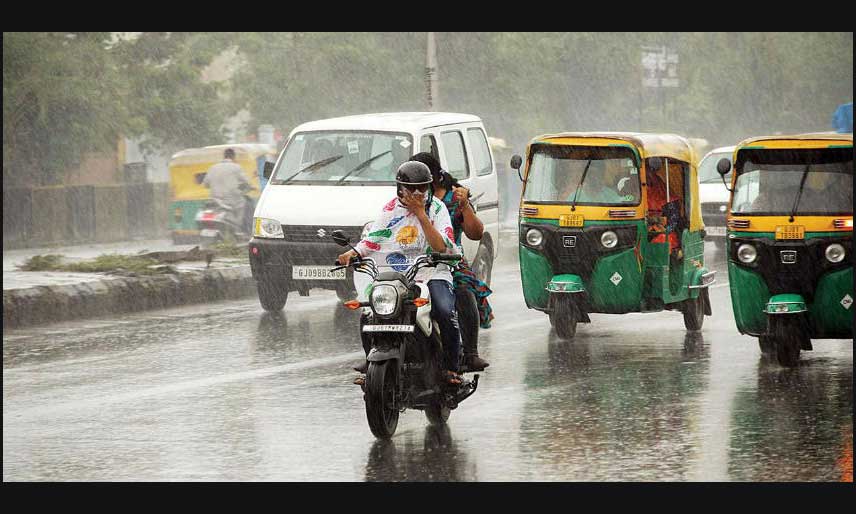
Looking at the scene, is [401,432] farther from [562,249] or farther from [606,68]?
[606,68]

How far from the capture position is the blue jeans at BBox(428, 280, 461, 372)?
9.06 m

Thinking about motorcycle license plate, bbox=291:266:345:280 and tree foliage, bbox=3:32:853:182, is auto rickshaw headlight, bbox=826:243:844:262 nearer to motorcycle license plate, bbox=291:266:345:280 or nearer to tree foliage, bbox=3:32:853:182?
motorcycle license plate, bbox=291:266:345:280

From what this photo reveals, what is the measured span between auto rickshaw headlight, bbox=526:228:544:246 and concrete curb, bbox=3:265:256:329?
17.5 ft

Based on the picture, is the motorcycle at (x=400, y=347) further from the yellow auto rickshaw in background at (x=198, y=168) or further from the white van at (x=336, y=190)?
the yellow auto rickshaw in background at (x=198, y=168)

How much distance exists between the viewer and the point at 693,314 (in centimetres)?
1399

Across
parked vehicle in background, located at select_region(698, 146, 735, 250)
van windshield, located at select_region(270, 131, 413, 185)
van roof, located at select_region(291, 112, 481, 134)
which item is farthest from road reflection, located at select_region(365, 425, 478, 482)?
parked vehicle in background, located at select_region(698, 146, 735, 250)

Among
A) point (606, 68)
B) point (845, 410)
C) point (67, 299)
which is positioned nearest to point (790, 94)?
point (606, 68)

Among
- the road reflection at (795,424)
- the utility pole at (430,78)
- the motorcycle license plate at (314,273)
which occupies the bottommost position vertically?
the road reflection at (795,424)

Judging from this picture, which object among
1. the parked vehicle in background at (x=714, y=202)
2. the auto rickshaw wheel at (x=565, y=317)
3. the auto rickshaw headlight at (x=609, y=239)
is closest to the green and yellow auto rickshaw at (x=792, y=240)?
the auto rickshaw headlight at (x=609, y=239)

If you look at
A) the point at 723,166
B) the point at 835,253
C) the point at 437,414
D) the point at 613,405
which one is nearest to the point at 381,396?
the point at 437,414

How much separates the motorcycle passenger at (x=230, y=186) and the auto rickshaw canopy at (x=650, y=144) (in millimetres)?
12472

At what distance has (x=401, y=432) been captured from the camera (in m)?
9.28

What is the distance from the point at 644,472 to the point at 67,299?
959 centimetres

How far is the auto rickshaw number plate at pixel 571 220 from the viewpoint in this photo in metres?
13.3
